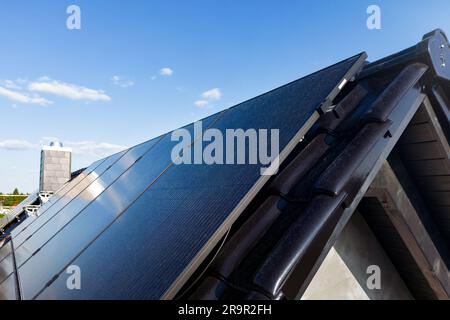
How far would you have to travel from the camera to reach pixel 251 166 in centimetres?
255

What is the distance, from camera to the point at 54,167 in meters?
13.2

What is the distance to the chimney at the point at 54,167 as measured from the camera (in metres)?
12.9

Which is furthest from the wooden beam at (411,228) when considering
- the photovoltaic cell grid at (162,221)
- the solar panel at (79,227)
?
the solar panel at (79,227)

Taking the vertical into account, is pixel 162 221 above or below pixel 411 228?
above

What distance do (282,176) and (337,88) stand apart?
0.98 m

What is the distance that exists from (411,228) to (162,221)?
2535 millimetres

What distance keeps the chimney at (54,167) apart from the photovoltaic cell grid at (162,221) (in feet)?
30.5

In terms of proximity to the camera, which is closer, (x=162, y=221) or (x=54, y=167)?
(x=162, y=221)

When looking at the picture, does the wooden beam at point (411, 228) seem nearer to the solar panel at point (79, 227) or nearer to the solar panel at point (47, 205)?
the solar panel at point (79, 227)
